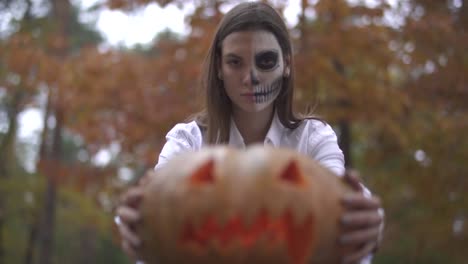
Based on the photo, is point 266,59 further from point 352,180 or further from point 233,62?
point 352,180

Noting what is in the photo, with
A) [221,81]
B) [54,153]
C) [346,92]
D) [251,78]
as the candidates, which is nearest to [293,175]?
[251,78]

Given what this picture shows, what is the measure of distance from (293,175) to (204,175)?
239mm

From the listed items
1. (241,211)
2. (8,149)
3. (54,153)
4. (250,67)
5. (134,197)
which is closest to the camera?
(241,211)

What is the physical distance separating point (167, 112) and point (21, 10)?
886 centimetres

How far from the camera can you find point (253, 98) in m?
2.64

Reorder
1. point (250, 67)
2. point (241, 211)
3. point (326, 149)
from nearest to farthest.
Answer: point (241, 211) < point (326, 149) < point (250, 67)

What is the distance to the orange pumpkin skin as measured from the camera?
1.67 metres

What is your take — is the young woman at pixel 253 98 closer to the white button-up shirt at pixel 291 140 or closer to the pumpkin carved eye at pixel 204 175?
the white button-up shirt at pixel 291 140

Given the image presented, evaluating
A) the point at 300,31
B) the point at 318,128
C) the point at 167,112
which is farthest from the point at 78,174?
the point at 318,128

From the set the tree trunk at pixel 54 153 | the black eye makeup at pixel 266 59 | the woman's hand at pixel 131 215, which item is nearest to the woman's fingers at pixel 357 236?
the woman's hand at pixel 131 215

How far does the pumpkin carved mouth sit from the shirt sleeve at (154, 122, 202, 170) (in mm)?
766

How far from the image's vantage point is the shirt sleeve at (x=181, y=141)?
2510 mm

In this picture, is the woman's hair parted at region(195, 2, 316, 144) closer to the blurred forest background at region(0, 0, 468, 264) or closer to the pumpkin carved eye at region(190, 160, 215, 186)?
the pumpkin carved eye at region(190, 160, 215, 186)

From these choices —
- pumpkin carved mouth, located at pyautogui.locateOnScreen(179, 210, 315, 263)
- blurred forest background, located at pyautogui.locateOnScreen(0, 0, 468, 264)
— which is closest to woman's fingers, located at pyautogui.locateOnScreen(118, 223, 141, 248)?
pumpkin carved mouth, located at pyautogui.locateOnScreen(179, 210, 315, 263)
